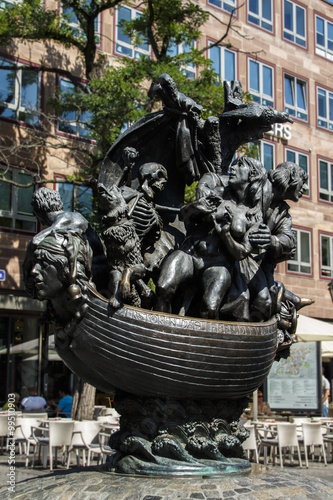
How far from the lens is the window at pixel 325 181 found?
27078 mm

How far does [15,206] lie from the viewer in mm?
17938

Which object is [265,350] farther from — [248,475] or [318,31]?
[318,31]

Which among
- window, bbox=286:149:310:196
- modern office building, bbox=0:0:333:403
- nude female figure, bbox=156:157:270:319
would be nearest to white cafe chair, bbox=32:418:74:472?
modern office building, bbox=0:0:333:403

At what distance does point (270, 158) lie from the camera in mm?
25016

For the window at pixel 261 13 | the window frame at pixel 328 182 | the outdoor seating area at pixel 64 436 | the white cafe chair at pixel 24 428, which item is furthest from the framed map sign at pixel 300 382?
the window at pixel 261 13

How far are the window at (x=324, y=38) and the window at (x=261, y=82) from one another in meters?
3.93

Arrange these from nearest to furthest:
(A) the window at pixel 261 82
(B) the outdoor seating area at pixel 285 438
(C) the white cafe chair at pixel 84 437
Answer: (C) the white cafe chair at pixel 84 437
(B) the outdoor seating area at pixel 285 438
(A) the window at pixel 261 82

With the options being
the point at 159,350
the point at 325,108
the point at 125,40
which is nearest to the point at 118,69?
the point at 125,40

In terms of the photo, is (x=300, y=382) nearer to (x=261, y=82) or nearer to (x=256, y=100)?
(x=256, y=100)

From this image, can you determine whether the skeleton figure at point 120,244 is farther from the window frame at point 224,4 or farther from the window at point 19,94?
the window frame at point 224,4

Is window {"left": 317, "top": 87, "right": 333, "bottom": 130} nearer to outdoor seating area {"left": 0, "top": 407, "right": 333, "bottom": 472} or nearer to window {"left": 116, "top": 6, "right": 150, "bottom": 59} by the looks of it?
window {"left": 116, "top": 6, "right": 150, "bottom": 59}

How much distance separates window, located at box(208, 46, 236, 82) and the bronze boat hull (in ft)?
64.7

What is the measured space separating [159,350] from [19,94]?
49.5 feet

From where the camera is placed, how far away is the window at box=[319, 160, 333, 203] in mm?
27078
